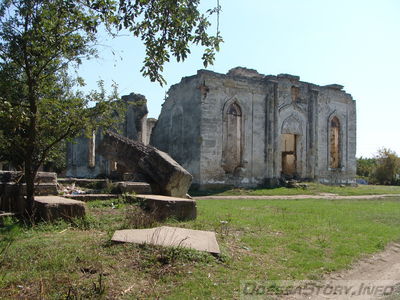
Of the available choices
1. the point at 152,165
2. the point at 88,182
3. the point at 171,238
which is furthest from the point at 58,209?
the point at 88,182

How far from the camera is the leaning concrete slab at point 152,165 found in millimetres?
9711

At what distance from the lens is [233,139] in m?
20.6

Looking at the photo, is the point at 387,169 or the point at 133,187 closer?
the point at 133,187

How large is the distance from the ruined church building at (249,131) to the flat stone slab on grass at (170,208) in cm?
1096

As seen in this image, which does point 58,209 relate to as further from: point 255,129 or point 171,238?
point 255,129

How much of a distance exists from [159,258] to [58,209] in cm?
277

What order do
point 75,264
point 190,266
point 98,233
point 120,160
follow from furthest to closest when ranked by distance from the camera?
1. point 120,160
2. point 98,233
3. point 190,266
4. point 75,264

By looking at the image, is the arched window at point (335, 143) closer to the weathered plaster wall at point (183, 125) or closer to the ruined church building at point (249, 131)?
the ruined church building at point (249, 131)

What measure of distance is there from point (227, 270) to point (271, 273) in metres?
0.60

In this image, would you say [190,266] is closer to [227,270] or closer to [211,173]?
[227,270]

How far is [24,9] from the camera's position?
568cm

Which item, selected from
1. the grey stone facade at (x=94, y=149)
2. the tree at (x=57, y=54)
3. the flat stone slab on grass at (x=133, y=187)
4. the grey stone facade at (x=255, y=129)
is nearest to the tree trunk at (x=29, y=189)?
the tree at (x=57, y=54)

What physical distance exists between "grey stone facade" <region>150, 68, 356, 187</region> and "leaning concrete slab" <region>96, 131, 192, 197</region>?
763 cm

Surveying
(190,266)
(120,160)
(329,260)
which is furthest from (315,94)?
(190,266)
